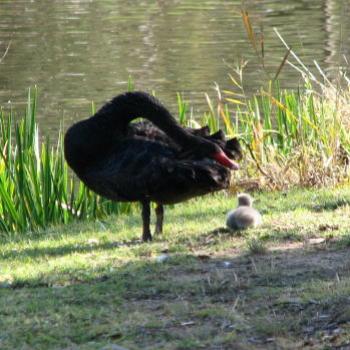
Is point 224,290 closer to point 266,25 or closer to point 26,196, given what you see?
point 26,196

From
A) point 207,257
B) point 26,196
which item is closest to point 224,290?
point 207,257

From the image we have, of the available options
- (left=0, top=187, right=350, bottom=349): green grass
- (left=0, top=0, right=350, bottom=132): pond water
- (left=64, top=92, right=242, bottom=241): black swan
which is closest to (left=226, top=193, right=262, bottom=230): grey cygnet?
(left=0, top=187, right=350, bottom=349): green grass

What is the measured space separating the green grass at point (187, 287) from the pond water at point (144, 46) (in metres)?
8.93

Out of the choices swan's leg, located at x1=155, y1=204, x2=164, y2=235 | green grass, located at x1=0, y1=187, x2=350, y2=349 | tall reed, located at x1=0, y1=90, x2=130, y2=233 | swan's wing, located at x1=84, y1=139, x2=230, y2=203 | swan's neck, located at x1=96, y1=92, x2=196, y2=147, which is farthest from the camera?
tall reed, located at x1=0, y1=90, x2=130, y2=233

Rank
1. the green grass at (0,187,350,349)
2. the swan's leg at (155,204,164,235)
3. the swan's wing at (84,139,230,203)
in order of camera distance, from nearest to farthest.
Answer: the green grass at (0,187,350,349), the swan's wing at (84,139,230,203), the swan's leg at (155,204,164,235)

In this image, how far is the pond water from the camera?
18.3 metres

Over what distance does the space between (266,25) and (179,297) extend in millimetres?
18957

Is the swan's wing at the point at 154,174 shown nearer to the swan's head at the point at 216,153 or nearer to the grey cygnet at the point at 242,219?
the swan's head at the point at 216,153

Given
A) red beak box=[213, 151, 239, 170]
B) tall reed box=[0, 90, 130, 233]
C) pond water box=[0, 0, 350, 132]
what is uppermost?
red beak box=[213, 151, 239, 170]

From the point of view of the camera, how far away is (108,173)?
7.27m

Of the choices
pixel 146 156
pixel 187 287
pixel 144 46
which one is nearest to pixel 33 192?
pixel 146 156

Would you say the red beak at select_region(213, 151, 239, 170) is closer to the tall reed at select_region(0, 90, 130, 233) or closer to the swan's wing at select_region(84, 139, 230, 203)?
the swan's wing at select_region(84, 139, 230, 203)

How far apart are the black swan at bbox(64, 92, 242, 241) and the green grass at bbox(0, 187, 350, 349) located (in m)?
0.34

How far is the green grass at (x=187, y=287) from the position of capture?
16.6ft
